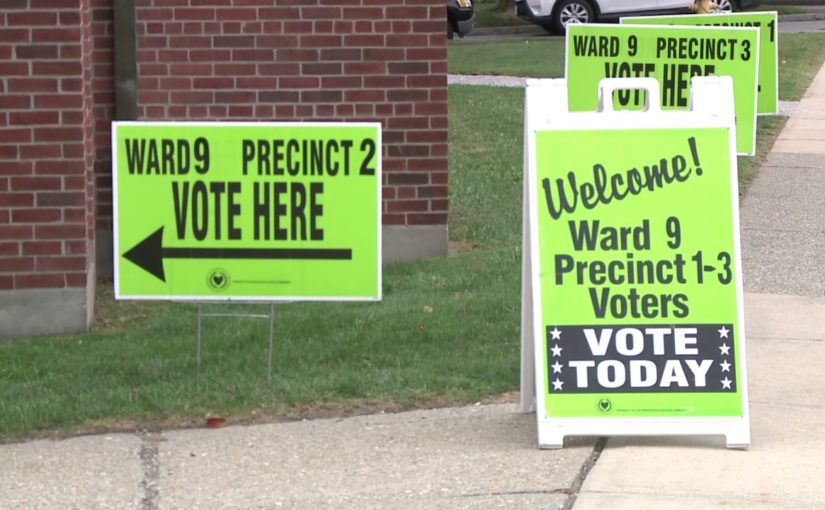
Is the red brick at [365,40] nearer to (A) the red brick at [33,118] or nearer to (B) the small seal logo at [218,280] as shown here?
(A) the red brick at [33,118]

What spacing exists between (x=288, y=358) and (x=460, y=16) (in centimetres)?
1937

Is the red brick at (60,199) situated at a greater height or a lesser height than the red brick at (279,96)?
lesser

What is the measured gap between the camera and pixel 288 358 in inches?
269

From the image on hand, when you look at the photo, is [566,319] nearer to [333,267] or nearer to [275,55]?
[333,267]

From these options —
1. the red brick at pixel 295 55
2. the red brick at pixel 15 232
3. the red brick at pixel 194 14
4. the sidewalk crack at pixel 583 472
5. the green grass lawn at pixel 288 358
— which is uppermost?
the red brick at pixel 194 14

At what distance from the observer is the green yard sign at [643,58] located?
10.0 m

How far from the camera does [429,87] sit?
916cm

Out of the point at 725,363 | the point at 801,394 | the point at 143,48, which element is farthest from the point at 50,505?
the point at 143,48

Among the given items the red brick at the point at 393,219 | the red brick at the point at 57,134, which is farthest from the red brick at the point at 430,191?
the red brick at the point at 57,134

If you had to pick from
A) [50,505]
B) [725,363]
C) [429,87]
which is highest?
[429,87]

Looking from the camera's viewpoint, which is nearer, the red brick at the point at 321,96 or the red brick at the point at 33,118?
the red brick at the point at 33,118

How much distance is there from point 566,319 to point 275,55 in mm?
3881

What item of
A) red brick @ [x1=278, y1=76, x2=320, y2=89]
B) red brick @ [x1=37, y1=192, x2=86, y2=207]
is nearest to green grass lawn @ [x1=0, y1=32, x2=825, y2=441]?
red brick @ [x1=37, y1=192, x2=86, y2=207]

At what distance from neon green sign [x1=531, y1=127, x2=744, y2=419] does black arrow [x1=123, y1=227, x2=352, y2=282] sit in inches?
45.3
